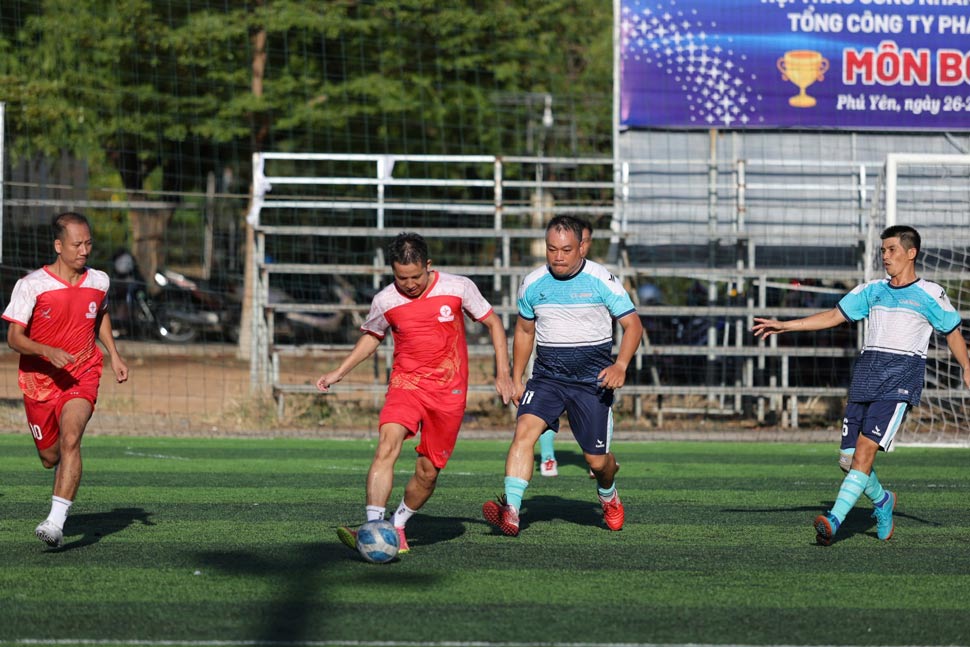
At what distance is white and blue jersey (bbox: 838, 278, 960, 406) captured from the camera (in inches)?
332

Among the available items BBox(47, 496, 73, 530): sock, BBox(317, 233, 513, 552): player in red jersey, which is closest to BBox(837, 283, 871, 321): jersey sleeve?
BBox(317, 233, 513, 552): player in red jersey

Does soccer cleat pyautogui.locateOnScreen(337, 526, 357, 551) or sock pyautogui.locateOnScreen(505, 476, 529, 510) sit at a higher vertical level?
sock pyautogui.locateOnScreen(505, 476, 529, 510)

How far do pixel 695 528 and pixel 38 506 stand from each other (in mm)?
4532

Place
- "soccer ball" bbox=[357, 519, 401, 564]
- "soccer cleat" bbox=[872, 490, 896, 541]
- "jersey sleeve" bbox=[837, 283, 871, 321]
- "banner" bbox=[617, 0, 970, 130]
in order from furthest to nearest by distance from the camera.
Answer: "banner" bbox=[617, 0, 970, 130]
"jersey sleeve" bbox=[837, 283, 871, 321]
"soccer cleat" bbox=[872, 490, 896, 541]
"soccer ball" bbox=[357, 519, 401, 564]

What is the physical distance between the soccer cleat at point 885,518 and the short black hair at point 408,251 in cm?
325

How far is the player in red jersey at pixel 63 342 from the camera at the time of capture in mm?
7891

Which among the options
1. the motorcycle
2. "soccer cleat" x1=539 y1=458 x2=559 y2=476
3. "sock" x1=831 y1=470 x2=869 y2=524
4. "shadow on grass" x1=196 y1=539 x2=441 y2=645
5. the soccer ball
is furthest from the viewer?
the motorcycle

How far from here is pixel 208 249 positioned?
29.6 metres

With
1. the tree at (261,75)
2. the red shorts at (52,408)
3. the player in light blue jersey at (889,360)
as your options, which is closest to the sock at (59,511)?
the red shorts at (52,408)

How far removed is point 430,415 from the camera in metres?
7.77

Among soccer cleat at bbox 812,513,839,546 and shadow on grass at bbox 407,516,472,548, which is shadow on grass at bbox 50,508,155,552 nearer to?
shadow on grass at bbox 407,516,472,548

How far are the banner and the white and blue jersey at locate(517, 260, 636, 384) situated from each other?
1002cm

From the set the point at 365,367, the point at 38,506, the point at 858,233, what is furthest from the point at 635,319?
the point at 365,367

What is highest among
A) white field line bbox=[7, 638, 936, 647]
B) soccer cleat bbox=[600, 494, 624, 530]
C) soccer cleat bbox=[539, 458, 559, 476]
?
white field line bbox=[7, 638, 936, 647]
